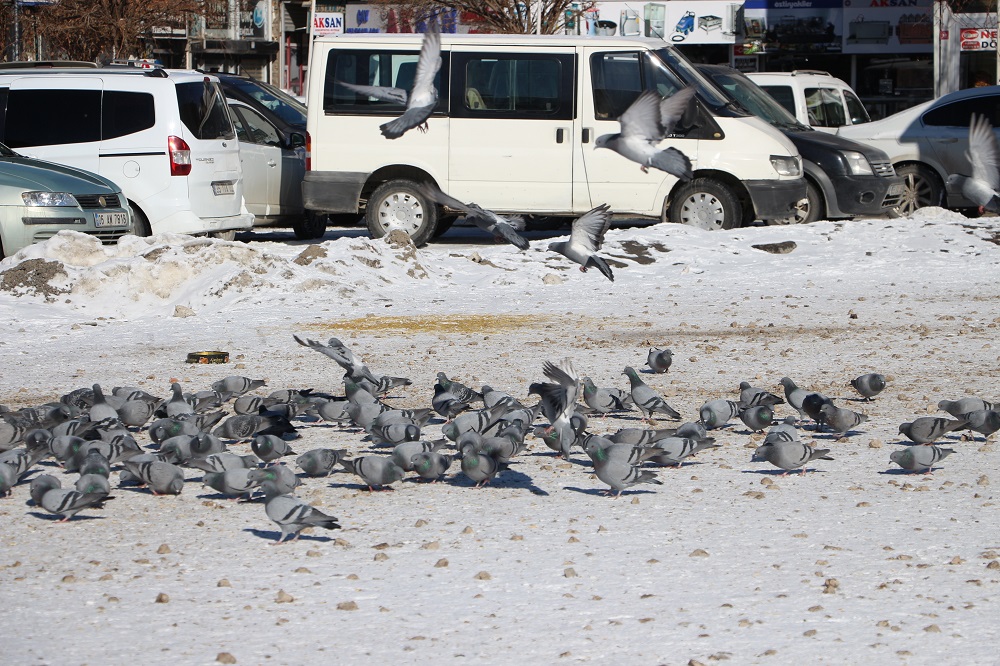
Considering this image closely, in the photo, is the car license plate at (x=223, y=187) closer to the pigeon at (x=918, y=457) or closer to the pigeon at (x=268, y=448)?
the pigeon at (x=268, y=448)

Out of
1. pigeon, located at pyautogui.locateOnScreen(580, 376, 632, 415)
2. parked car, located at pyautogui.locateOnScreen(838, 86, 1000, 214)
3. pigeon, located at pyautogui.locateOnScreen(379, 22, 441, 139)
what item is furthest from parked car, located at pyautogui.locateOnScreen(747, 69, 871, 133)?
pigeon, located at pyautogui.locateOnScreen(580, 376, 632, 415)

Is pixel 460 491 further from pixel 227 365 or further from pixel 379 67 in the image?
pixel 379 67

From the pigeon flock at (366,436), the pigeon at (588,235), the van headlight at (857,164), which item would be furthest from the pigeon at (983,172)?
the pigeon flock at (366,436)

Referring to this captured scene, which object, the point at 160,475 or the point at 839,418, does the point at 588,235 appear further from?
the point at 160,475

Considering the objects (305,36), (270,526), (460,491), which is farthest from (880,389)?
(305,36)

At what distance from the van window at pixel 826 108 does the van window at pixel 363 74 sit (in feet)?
20.8

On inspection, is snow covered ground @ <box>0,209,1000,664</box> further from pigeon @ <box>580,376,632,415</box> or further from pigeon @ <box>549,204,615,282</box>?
pigeon @ <box>549,204,615,282</box>

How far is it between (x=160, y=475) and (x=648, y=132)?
12.1 ft

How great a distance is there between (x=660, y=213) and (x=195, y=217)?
16.3 feet

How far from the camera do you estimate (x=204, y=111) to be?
1380 centimetres

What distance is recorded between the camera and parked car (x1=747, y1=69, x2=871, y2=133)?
1808 cm

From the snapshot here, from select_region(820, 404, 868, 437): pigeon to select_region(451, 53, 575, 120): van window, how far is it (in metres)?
8.24

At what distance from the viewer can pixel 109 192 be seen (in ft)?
41.7

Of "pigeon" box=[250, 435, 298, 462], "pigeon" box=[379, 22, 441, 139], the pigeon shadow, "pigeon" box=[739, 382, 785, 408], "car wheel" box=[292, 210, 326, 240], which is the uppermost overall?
"pigeon" box=[379, 22, 441, 139]
